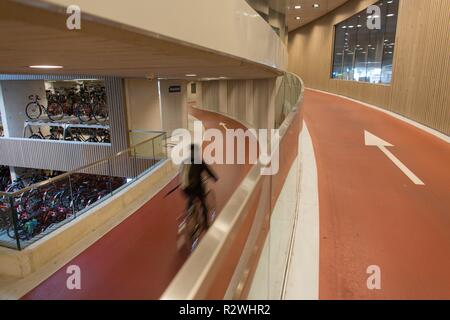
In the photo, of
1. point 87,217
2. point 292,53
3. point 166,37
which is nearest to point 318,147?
point 166,37

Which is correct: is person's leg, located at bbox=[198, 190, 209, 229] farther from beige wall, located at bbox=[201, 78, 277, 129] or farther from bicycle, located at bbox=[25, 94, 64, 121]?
bicycle, located at bbox=[25, 94, 64, 121]

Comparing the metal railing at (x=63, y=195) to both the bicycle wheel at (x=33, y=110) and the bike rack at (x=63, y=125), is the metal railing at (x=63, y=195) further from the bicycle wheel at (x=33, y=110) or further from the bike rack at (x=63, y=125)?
the bicycle wheel at (x=33, y=110)

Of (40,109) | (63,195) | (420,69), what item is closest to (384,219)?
(420,69)

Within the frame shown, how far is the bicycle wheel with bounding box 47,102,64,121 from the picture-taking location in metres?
13.8

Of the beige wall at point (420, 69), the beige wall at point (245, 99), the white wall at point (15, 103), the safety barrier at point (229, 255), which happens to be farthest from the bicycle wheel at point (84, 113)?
the safety barrier at point (229, 255)

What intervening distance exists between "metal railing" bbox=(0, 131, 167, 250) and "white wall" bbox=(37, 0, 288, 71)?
14.3 feet

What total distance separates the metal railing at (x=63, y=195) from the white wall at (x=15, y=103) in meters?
3.03

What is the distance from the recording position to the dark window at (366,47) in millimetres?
11500

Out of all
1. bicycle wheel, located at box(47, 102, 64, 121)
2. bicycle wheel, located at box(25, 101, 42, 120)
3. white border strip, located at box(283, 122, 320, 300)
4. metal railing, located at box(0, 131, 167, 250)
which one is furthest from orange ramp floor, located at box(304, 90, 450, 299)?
bicycle wheel, located at box(25, 101, 42, 120)

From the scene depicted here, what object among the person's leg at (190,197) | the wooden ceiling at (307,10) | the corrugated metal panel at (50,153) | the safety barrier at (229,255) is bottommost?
the corrugated metal panel at (50,153)

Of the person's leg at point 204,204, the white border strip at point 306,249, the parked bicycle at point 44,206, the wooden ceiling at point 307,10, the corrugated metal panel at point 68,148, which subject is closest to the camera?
the white border strip at point 306,249

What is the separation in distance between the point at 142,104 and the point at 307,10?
12.2 m

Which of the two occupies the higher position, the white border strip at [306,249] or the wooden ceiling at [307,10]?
the wooden ceiling at [307,10]

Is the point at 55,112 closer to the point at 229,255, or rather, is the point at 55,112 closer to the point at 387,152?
the point at 387,152
